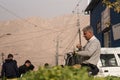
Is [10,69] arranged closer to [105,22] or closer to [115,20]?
[105,22]

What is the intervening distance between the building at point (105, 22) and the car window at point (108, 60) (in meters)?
Result: 7.50

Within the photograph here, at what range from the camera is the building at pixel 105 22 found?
28.8 meters

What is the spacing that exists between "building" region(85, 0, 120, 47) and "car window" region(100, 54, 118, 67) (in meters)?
7.50

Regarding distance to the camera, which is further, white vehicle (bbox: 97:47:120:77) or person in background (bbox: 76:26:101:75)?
white vehicle (bbox: 97:47:120:77)

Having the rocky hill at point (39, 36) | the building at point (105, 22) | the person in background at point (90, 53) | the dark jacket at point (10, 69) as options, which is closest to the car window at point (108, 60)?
the dark jacket at point (10, 69)

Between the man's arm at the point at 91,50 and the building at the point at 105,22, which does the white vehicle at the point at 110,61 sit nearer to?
the man's arm at the point at 91,50

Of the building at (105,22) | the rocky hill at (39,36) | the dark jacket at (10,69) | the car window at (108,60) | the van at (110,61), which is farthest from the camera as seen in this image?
the rocky hill at (39,36)

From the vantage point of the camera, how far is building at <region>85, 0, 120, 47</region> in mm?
28844

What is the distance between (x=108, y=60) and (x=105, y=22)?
12677 millimetres

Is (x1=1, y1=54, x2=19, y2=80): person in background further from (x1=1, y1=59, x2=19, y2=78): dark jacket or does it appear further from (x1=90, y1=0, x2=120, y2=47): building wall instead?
(x1=90, y1=0, x2=120, y2=47): building wall

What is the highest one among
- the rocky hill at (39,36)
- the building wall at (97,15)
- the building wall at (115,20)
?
the rocky hill at (39,36)

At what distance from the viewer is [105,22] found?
92.8ft

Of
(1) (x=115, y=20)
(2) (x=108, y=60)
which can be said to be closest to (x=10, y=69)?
(2) (x=108, y=60)

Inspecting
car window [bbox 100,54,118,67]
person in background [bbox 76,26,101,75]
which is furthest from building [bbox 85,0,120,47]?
person in background [bbox 76,26,101,75]
